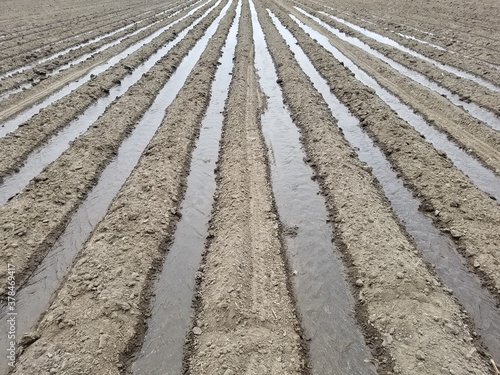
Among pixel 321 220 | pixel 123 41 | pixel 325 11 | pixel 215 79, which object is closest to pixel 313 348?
pixel 321 220

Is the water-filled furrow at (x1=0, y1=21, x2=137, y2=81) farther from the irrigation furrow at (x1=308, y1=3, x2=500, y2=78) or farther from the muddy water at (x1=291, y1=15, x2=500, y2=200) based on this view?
the irrigation furrow at (x1=308, y1=3, x2=500, y2=78)

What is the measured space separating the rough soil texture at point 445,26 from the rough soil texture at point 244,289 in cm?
1381

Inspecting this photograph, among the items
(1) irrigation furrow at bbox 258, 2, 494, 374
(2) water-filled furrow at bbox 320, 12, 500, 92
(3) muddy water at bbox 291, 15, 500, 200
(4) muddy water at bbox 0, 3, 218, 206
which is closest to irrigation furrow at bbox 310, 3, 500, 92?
(2) water-filled furrow at bbox 320, 12, 500, 92

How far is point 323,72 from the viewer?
1850cm

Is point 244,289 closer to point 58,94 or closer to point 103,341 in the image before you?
point 103,341

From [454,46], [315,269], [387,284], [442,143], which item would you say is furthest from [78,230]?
[454,46]

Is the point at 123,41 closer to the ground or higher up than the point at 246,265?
higher up

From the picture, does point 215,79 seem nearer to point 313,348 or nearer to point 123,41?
point 123,41

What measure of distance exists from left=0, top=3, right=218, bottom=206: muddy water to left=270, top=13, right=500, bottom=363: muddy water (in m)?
9.30

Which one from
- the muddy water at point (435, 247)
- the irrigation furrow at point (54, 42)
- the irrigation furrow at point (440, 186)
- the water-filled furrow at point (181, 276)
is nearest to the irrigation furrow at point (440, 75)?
the irrigation furrow at point (440, 186)

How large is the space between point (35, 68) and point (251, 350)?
61.1 ft

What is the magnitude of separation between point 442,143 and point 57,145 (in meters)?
12.5

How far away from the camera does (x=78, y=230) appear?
846cm

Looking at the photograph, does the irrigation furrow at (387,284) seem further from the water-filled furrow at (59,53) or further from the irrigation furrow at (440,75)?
the water-filled furrow at (59,53)
